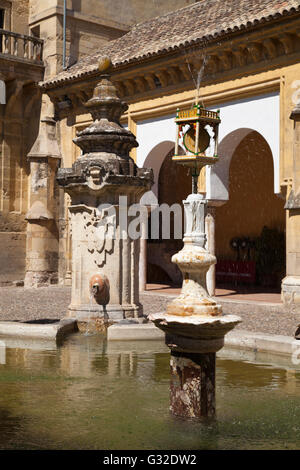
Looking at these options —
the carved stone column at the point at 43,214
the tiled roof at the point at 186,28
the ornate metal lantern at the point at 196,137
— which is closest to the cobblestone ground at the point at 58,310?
the carved stone column at the point at 43,214

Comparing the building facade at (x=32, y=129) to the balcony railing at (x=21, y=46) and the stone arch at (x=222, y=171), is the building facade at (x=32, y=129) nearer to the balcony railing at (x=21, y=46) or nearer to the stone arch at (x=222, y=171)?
the balcony railing at (x=21, y=46)

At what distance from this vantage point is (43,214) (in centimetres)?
1850

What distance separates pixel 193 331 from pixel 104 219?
4.39m

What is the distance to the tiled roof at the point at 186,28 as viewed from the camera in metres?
13.2

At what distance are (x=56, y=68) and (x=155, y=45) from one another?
4234 millimetres

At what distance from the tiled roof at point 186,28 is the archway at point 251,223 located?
3745 millimetres

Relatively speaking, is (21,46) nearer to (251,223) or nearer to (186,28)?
(186,28)

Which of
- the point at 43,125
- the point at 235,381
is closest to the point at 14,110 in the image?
the point at 43,125

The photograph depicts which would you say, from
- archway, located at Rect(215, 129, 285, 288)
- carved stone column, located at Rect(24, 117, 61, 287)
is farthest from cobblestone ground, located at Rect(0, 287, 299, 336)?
archway, located at Rect(215, 129, 285, 288)

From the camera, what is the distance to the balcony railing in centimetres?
1838

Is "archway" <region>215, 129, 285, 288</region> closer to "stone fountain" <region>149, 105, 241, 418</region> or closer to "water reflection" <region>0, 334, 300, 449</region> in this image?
"water reflection" <region>0, 334, 300, 449</region>

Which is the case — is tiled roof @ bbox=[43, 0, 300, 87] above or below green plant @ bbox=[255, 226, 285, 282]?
above

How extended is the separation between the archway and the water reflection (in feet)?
42.5

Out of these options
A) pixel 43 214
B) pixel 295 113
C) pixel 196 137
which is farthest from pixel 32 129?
pixel 196 137
